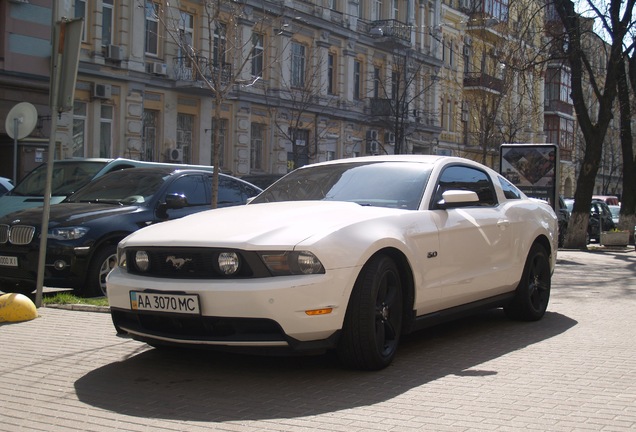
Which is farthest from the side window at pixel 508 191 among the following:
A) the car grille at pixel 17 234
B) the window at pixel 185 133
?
the window at pixel 185 133

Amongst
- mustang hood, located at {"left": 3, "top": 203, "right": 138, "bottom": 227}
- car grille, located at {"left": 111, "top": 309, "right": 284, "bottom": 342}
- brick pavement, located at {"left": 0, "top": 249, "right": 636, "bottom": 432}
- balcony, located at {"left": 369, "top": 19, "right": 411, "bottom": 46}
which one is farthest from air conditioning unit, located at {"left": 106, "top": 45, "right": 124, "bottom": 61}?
car grille, located at {"left": 111, "top": 309, "right": 284, "bottom": 342}

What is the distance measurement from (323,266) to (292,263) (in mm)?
196

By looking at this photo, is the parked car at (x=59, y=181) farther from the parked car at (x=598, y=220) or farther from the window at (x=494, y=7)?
the window at (x=494, y=7)

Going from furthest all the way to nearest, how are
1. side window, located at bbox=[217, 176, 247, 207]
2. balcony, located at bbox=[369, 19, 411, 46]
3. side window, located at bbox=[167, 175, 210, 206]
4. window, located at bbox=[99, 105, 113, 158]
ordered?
balcony, located at bbox=[369, 19, 411, 46], window, located at bbox=[99, 105, 113, 158], side window, located at bbox=[217, 176, 247, 207], side window, located at bbox=[167, 175, 210, 206]

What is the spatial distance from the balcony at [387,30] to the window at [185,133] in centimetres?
1400

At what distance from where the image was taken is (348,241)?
19.2 ft

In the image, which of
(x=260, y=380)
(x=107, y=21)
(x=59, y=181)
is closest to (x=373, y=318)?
(x=260, y=380)

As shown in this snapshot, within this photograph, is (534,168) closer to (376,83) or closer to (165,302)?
(165,302)

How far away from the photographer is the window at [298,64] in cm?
3856

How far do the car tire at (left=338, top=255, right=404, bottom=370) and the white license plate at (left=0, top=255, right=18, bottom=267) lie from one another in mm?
5008

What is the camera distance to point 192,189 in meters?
11.5

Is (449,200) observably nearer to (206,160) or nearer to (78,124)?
(78,124)

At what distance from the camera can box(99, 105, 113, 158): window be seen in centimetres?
2992

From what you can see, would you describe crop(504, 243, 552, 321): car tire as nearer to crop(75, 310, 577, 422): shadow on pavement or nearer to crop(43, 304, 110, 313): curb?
crop(75, 310, 577, 422): shadow on pavement
